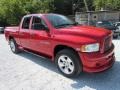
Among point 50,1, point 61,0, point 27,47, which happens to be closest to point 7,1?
point 50,1

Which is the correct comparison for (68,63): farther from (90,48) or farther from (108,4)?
(108,4)

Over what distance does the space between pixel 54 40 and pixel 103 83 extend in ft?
5.85

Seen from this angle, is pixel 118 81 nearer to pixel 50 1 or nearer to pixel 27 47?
pixel 27 47

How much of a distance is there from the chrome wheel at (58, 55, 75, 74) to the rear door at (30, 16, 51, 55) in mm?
582

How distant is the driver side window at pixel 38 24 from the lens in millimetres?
6413

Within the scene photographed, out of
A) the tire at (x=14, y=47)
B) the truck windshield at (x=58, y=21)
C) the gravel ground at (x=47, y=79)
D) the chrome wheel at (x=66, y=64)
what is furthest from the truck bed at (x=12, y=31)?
the chrome wheel at (x=66, y=64)

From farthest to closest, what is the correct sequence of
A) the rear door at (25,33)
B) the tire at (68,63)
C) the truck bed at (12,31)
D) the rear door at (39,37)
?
the truck bed at (12,31)
the rear door at (25,33)
the rear door at (39,37)
the tire at (68,63)

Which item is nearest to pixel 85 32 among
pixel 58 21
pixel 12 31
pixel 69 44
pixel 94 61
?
pixel 69 44

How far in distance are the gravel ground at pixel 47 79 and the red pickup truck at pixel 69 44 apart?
12.8 inches

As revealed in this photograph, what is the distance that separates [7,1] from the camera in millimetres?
28062

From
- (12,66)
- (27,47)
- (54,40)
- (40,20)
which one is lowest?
(12,66)

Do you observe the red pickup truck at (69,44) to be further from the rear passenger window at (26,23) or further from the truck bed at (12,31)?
the truck bed at (12,31)

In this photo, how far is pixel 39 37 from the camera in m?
6.48

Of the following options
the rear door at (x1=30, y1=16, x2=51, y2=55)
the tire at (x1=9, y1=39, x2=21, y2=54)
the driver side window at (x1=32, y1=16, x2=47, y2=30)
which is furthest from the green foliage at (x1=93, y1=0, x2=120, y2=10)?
the rear door at (x1=30, y1=16, x2=51, y2=55)
